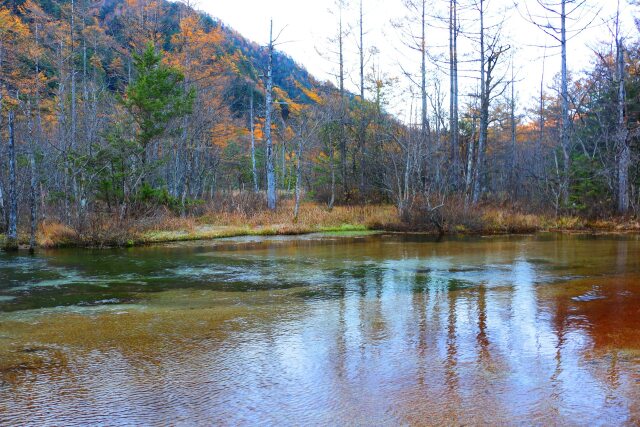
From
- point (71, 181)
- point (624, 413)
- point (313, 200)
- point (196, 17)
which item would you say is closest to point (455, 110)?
point (313, 200)

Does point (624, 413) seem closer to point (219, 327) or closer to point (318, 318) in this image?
point (318, 318)

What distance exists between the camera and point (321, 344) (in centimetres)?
582

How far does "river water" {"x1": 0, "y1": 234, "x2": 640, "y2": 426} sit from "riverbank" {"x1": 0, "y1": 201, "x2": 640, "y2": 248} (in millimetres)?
6135

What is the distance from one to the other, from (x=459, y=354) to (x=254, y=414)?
2.40 meters

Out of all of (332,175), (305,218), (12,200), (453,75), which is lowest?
(305,218)

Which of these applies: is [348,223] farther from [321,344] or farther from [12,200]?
[321,344]

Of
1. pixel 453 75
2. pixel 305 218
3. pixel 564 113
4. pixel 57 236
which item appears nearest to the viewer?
pixel 57 236


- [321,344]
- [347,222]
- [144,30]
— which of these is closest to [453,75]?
[347,222]

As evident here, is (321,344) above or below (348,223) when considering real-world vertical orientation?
below

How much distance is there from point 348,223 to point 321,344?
15.2m

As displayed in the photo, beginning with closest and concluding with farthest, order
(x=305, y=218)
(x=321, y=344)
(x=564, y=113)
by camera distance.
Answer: (x=321, y=344), (x=305, y=218), (x=564, y=113)

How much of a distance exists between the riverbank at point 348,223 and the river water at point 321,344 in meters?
6.13

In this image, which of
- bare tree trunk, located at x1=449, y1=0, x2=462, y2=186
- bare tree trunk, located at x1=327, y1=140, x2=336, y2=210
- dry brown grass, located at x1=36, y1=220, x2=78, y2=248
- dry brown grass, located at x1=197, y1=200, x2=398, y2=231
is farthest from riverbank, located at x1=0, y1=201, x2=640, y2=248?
bare tree trunk, located at x1=449, y1=0, x2=462, y2=186

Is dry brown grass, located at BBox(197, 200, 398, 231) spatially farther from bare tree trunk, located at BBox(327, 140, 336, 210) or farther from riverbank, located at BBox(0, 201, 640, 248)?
bare tree trunk, located at BBox(327, 140, 336, 210)
